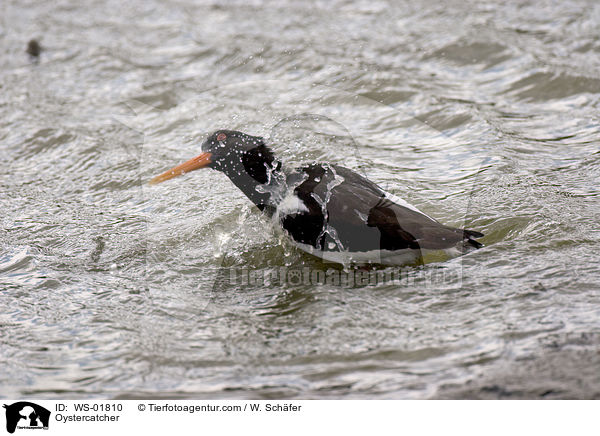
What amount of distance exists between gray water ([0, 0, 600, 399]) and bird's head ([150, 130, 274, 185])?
213 millimetres

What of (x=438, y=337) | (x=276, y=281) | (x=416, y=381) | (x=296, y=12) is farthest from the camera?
(x=296, y=12)

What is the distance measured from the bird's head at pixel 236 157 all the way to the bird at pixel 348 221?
4.5 inches

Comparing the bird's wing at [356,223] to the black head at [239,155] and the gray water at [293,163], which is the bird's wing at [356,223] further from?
the black head at [239,155]

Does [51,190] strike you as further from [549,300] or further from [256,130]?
[549,300]

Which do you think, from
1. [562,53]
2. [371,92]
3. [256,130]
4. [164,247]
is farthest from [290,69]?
[164,247]

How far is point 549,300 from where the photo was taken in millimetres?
3707

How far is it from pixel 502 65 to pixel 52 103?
5098 millimetres

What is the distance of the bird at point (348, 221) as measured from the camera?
13.6 ft
